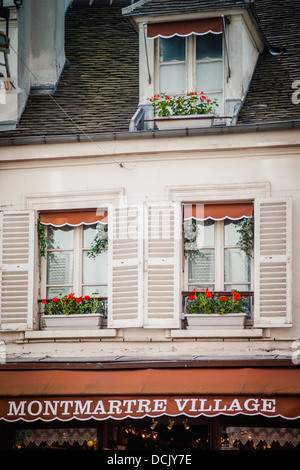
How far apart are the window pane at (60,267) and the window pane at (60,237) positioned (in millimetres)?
96

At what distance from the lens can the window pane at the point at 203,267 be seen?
1412 centimetres

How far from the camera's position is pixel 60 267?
1458cm

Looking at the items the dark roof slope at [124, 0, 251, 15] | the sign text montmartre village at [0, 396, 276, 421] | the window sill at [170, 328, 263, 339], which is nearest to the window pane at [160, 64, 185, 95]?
the dark roof slope at [124, 0, 251, 15]

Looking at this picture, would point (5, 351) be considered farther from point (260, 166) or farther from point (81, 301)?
point (260, 166)

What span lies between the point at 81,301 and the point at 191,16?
410 cm

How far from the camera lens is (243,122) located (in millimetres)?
14234

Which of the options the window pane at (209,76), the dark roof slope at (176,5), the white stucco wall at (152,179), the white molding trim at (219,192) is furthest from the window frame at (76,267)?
the dark roof slope at (176,5)

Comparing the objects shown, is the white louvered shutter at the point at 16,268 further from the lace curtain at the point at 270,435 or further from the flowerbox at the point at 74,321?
Answer: the lace curtain at the point at 270,435

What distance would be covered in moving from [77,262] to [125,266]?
2.58 feet

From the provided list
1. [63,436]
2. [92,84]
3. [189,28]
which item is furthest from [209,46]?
[63,436]

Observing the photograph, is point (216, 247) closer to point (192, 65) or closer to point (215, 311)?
point (215, 311)

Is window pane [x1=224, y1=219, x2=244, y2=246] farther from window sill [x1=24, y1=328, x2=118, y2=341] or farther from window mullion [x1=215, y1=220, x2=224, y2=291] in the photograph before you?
window sill [x1=24, y1=328, x2=118, y2=341]
